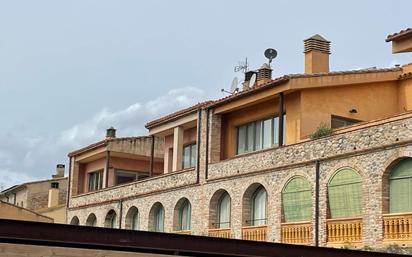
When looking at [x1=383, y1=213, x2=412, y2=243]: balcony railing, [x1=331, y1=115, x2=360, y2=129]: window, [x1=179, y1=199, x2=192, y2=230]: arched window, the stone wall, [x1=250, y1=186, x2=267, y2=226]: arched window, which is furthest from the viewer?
[x1=179, y1=199, x2=192, y2=230]: arched window

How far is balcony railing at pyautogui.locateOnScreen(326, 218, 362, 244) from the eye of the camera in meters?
22.7

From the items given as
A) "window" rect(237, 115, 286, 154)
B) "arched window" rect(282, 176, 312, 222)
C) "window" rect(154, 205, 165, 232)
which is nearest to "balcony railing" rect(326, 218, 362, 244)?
"arched window" rect(282, 176, 312, 222)

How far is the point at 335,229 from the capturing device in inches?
925

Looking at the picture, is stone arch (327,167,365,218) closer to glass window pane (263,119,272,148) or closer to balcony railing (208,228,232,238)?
glass window pane (263,119,272,148)

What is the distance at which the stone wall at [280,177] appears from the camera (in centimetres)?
2194

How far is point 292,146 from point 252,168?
267 cm

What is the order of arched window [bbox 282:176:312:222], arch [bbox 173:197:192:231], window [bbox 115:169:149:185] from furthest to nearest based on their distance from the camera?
window [bbox 115:169:149:185] < arch [bbox 173:197:192:231] < arched window [bbox 282:176:312:222]

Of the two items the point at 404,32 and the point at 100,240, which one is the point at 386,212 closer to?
the point at 404,32

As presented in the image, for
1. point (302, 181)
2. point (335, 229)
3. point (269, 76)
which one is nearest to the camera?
point (335, 229)

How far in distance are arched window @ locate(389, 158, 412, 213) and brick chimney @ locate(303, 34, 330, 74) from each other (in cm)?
930

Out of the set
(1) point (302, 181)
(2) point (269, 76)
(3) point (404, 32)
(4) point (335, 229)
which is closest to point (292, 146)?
(1) point (302, 181)

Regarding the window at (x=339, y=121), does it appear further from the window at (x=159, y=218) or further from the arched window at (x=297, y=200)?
the window at (x=159, y=218)

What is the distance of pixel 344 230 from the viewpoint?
76.0 ft

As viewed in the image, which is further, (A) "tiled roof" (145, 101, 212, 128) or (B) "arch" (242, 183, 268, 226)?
(A) "tiled roof" (145, 101, 212, 128)
